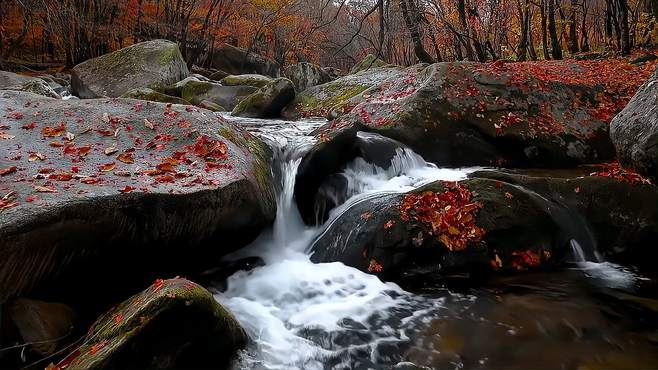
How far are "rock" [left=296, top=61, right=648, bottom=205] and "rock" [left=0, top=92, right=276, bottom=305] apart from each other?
2613 mm

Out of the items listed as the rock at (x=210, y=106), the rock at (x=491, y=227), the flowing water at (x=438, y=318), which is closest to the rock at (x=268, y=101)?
the rock at (x=210, y=106)

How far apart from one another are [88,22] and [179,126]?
15129 millimetres

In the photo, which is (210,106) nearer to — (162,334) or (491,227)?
(491,227)

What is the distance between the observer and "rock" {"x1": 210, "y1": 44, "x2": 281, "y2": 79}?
27188mm

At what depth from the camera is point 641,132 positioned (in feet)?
17.4

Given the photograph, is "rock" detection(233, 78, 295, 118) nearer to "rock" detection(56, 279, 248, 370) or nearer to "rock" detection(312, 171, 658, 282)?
"rock" detection(312, 171, 658, 282)

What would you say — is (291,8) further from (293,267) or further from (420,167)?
(293,267)

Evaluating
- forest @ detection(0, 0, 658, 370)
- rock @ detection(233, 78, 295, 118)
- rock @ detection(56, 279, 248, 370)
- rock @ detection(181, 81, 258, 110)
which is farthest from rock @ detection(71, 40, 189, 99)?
rock @ detection(56, 279, 248, 370)

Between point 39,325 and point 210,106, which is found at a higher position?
point 210,106

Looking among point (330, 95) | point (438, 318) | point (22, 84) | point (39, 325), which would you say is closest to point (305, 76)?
point (330, 95)

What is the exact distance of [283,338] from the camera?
158 inches

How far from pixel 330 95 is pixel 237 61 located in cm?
1641

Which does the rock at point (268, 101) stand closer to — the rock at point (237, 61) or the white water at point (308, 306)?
the white water at point (308, 306)

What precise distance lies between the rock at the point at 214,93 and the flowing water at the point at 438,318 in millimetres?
9680
